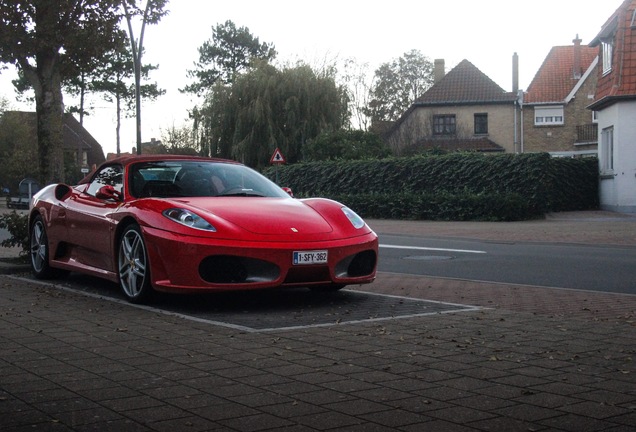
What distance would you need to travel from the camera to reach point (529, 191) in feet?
95.8

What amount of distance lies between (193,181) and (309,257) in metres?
1.74

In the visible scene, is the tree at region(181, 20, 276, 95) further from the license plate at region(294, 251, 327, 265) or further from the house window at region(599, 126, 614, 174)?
the license plate at region(294, 251, 327, 265)

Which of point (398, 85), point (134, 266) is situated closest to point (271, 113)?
point (398, 85)

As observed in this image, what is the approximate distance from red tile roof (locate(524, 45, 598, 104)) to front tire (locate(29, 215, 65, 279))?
161 feet

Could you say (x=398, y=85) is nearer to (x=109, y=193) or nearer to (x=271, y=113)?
(x=271, y=113)

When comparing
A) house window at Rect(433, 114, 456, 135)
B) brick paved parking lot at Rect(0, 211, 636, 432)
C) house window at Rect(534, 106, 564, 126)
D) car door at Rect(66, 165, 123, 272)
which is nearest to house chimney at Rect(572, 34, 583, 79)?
house window at Rect(534, 106, 564, 126)

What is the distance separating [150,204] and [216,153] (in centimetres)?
4140

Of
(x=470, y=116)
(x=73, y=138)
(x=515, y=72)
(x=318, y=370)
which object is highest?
(x=515, y=72)

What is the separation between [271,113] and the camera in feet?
158

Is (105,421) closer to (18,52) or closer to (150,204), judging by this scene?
(150,204)

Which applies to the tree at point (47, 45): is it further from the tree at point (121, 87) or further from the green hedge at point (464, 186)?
the tree at point (121, 87)

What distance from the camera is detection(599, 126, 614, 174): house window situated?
3244cm

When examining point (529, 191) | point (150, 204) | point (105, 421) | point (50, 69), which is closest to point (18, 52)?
point (50, 69)

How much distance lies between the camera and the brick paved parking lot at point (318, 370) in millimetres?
3992
